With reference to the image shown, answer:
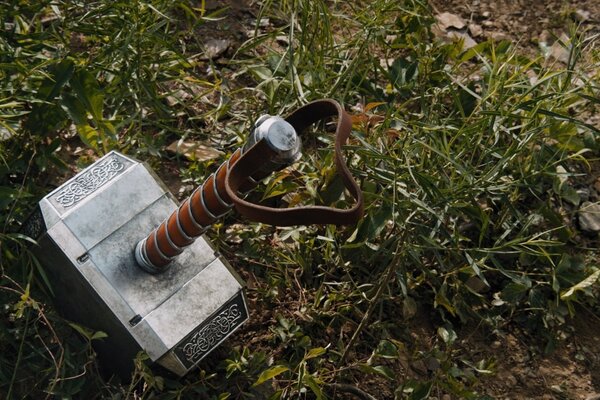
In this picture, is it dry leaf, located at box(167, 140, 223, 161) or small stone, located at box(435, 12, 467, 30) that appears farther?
small stone, located at box(435, 12, 467, 30)

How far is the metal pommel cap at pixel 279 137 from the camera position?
1751mm

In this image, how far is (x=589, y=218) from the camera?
2.69 metres

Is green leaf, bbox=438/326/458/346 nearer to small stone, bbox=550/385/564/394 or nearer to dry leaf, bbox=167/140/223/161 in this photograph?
small stone, bbox=550/385/564/394

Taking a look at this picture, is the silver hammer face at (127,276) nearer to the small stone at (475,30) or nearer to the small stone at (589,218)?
the small stone at (589,218)

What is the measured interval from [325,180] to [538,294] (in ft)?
2.00

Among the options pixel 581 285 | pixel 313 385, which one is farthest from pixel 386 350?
pixel 581 285

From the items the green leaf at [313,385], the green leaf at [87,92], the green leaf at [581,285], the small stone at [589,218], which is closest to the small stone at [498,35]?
the small stone at [589,218]

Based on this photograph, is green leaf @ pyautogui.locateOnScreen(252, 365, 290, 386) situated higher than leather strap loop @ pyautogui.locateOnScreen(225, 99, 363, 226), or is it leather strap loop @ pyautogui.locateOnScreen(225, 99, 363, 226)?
leather strap loop @ pyautogui.locateOnScreen(225, 99, 363, 226)

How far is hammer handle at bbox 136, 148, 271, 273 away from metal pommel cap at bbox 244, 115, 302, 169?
28 mm

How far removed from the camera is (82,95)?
2455mm

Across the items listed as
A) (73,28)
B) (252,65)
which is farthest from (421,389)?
(73,28)

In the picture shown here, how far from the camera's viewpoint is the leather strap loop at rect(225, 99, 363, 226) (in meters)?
1.68

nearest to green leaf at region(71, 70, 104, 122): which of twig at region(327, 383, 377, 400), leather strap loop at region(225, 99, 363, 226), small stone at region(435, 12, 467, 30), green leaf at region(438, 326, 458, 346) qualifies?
leather strap loop at region(225, 99, 363, 226)

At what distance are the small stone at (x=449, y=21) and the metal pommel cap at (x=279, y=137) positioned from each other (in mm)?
1517
